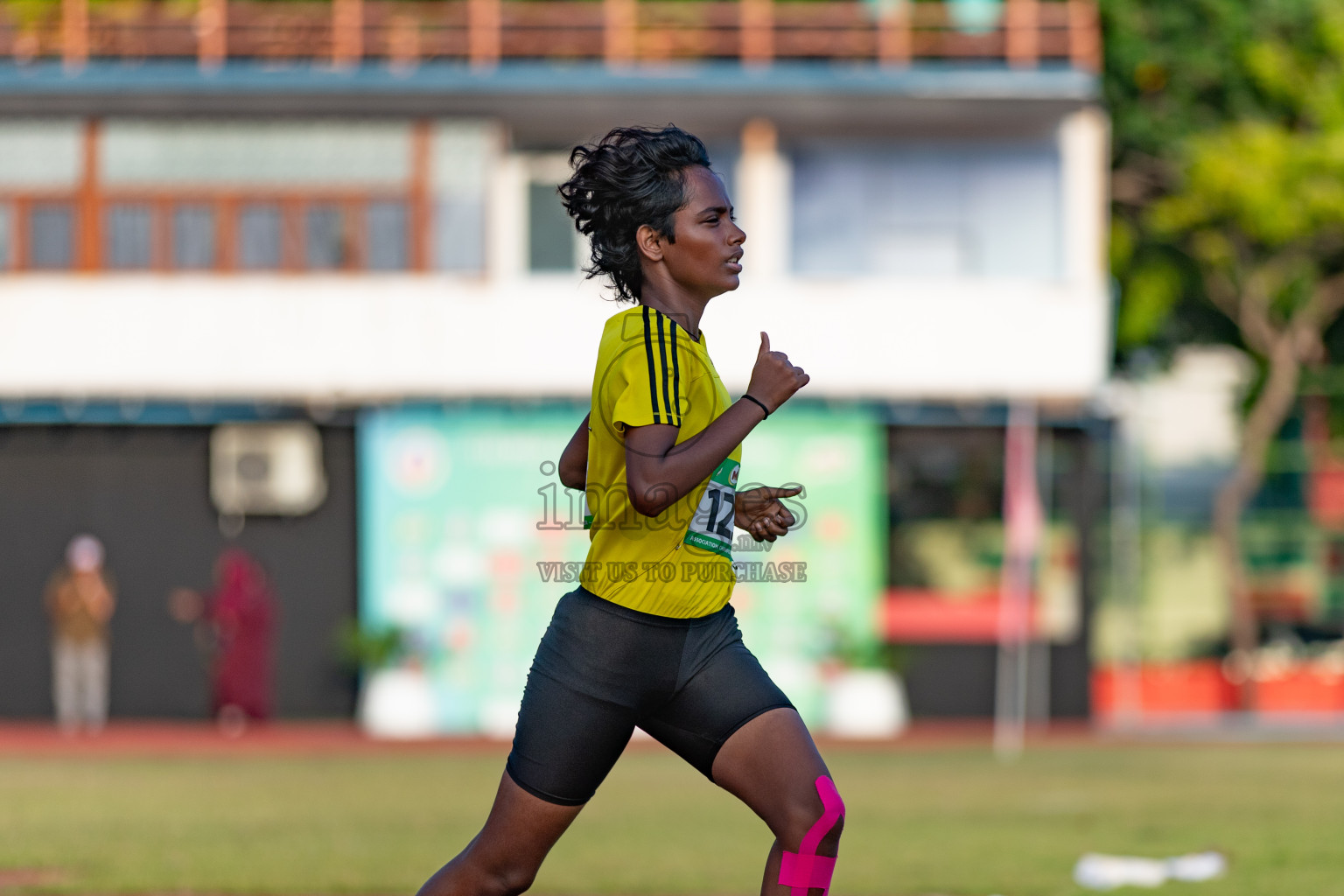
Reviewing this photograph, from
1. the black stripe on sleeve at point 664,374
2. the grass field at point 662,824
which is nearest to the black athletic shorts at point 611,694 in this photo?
the black stripe on sleeve at point 664,374

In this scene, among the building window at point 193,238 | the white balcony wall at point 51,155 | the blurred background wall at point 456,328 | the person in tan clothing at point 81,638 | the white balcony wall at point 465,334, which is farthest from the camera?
the white balcony wall at point 51,155

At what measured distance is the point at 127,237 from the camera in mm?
26391

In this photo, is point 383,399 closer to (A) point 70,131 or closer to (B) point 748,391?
(A) point 70,131

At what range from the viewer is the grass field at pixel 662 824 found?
10172 millimetres

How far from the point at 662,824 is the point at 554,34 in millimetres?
16002

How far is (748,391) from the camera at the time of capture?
4.86 meters

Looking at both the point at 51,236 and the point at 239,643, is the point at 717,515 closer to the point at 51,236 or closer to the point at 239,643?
the point at 239,643

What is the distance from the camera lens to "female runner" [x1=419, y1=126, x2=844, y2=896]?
192 inches

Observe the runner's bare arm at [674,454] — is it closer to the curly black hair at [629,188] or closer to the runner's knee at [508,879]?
the curly black hair at [629,188]

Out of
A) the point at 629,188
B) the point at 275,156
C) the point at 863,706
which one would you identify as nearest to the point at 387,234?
the point at 275,156

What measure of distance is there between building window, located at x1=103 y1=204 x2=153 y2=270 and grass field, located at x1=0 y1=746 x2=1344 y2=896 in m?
7.98

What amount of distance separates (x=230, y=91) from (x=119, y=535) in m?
5.26

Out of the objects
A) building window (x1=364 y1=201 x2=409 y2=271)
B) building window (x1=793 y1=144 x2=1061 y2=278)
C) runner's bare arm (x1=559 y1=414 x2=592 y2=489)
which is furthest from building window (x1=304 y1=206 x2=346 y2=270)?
runner's bare arm (x1=559 y1=414 x2=592 y2=489)

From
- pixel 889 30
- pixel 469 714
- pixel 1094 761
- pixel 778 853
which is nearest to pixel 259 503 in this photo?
pixel 469 714
